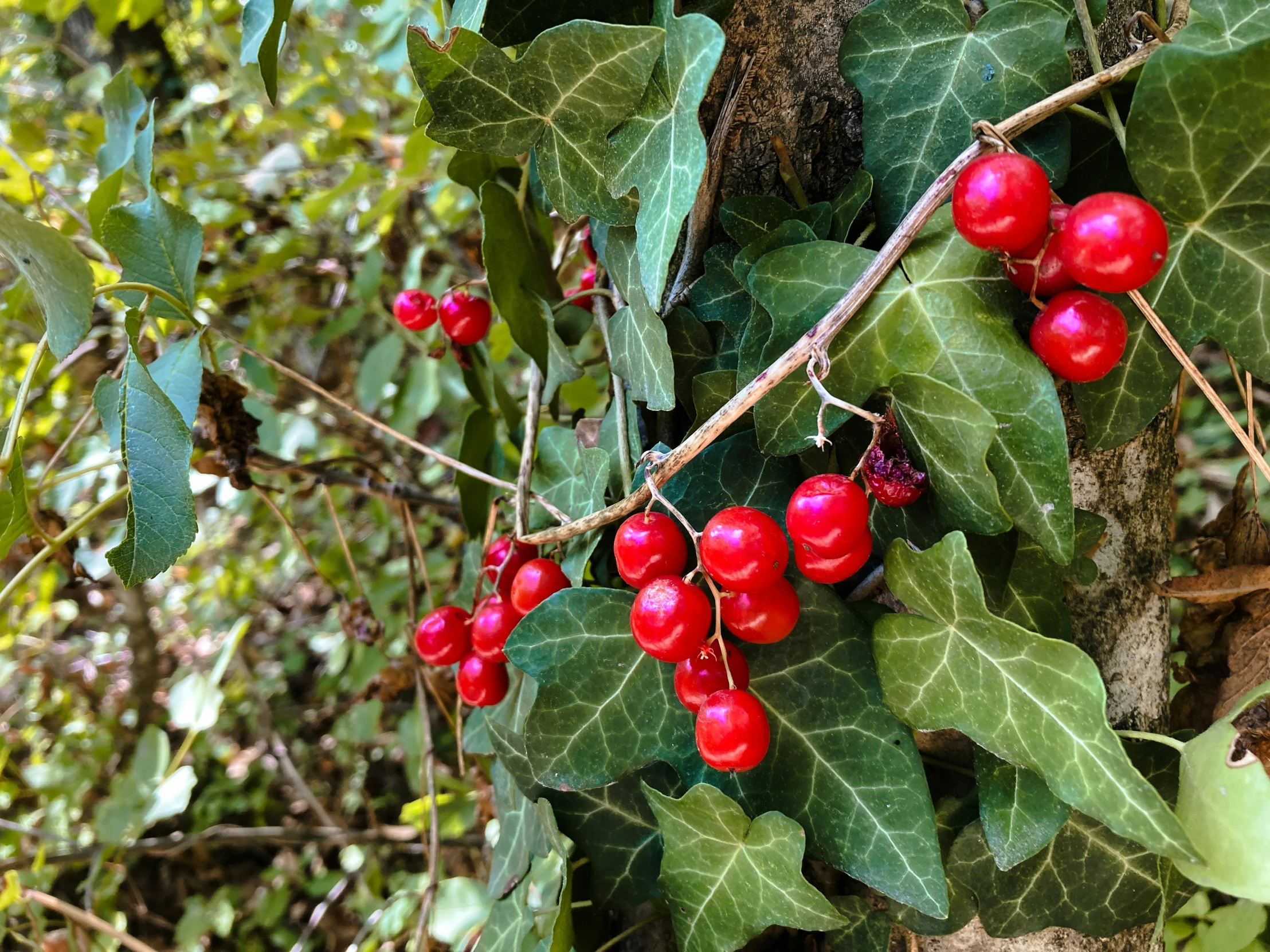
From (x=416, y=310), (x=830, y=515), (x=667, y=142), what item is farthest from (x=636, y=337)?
(x=416, y=310)

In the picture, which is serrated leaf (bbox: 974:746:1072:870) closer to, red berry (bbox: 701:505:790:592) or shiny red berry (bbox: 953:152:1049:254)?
red berry (bbox: 701:505:790:592)

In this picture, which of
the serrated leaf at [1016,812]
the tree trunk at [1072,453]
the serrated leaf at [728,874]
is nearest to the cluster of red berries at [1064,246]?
the tree trunk at [1072,453]

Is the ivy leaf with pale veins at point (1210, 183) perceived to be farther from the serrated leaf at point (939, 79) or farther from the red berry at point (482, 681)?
the red berry at point (482, 681)

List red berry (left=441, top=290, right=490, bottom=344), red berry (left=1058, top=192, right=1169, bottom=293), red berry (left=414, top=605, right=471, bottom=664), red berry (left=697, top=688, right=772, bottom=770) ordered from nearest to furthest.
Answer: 1. red berry (left=1058, top=192, right=1169, bottom=293)
2. red berry (left=697, top=688, right=772, bottom=770)
3. red berry (left=414, top=605, right=471, bottom=664)
4. red berry (left=441, top=290, right=490, bottom=344)

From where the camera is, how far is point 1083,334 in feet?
1.68

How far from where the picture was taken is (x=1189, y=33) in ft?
1.88

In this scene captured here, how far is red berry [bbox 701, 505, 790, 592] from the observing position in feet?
1.80

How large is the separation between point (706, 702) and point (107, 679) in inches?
121

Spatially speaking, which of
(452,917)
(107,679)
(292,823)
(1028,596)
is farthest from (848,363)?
(107,679)

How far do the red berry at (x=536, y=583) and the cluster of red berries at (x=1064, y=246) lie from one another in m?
0.44

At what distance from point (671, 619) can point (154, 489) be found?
462 mm

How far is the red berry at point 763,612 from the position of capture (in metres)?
0.60

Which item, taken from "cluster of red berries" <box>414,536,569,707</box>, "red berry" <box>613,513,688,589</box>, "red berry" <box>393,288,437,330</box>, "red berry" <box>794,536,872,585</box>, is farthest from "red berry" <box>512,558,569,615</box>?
"red berry" <box>393,288,437,330</box>

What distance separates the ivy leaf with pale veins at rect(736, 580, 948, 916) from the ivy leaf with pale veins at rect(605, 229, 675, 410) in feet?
0.71
